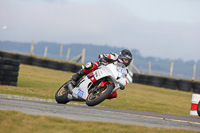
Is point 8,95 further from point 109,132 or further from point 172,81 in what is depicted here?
point 172,81

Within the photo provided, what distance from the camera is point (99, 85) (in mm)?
8758

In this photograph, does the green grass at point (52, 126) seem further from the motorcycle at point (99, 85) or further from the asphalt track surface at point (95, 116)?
the motorcycle at point (99, 85)

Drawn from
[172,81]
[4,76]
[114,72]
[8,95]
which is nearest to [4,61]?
[4,76]

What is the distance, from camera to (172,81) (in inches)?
1125

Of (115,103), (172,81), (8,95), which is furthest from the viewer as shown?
(172,81)

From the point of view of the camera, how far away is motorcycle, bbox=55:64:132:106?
28.3 feet

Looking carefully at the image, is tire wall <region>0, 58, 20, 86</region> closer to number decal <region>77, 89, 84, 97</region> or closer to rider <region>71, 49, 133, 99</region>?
rider <region>71, 49, 133, 99</region>

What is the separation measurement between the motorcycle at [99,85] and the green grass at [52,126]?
272 centimetres

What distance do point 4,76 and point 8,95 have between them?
2767mm

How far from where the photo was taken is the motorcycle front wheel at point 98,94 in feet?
27.8

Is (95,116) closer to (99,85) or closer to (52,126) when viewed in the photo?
(99,85)

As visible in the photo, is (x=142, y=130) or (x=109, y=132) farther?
(x=142, y=130)

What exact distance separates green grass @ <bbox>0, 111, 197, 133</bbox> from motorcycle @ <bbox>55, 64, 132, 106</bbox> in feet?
8.92

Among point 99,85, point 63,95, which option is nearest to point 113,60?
point 99,85
